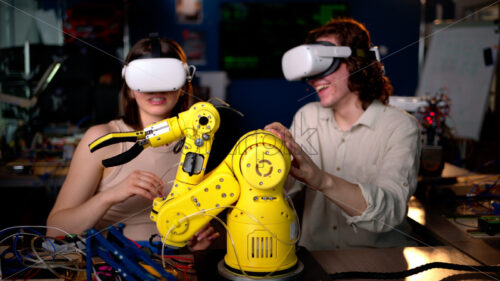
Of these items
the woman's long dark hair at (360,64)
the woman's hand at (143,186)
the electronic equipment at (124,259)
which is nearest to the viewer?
the electronic equipment at (124,259)

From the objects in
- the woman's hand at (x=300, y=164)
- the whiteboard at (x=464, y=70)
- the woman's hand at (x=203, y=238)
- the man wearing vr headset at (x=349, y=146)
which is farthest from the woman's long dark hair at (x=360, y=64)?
the whiteboard at (x=464, y=70)

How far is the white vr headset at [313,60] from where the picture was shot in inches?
47.6

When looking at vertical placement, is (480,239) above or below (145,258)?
below

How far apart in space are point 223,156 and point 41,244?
489 mm

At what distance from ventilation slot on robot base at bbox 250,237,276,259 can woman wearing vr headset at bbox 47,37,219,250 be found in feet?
0.54

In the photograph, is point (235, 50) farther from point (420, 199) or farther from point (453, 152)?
point (420, 199)

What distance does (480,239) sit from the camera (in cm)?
136

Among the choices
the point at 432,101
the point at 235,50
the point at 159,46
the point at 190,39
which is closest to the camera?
the point at 159,46

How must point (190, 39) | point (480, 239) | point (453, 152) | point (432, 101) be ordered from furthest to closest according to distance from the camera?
1. point (190, 39)
2. point (453, 152)
3. point (432, 101)
4. point (480, 239)

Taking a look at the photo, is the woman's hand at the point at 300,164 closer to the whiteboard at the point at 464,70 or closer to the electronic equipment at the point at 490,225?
the electronic equipment at the point at 490,225

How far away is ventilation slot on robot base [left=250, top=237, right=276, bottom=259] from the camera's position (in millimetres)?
920

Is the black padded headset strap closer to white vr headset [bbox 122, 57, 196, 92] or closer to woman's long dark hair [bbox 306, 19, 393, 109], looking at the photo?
white vr headset [bbox 122, 57, 196, 92]

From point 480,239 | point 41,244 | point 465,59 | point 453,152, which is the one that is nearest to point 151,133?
point 41,244

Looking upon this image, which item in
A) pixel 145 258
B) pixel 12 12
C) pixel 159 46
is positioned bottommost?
pixel 145 258
